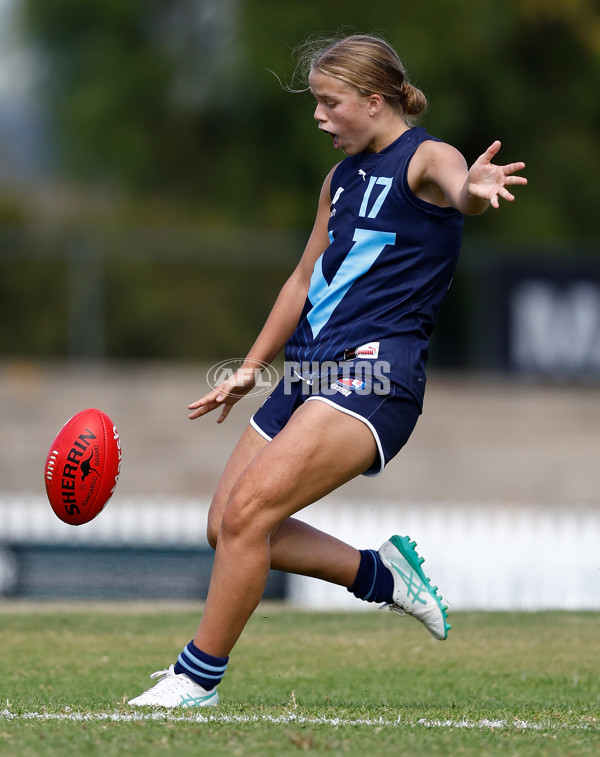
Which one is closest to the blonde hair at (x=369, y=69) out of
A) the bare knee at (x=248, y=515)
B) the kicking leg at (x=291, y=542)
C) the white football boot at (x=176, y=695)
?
the kicking leg at (x=291, y=542)

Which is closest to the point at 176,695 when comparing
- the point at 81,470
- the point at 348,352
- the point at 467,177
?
the point at 81,470

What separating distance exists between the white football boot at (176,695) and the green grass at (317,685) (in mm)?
80

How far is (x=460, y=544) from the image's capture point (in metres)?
11.3

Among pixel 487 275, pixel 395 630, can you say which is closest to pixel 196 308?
pixel 487 275

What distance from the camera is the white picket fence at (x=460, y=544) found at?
10992mm

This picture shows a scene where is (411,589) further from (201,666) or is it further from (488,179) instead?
(488,179)

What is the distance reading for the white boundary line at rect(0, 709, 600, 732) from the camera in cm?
383

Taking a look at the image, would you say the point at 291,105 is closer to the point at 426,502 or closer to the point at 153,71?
the point at 153,71

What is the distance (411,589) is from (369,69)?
195 centimetres

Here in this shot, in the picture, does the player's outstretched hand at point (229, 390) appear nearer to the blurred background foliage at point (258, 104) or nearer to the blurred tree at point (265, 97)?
the blurred background foliage at point (258, 104)

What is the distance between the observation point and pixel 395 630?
7203 millimetres

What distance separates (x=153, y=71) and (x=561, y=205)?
8564 mm

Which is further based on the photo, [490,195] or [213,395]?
[213,395]

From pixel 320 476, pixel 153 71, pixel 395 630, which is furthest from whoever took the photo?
pixel 153 71
